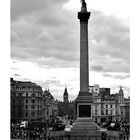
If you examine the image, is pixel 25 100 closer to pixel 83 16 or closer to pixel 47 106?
pixel 47 106

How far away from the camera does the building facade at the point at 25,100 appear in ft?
315

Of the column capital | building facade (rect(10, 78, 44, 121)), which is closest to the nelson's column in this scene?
the column capital

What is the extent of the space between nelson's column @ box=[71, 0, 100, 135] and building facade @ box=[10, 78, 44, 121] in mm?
52426

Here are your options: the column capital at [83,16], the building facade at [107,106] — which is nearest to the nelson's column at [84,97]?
the column capital at [83,16]

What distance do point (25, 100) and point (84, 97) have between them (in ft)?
183

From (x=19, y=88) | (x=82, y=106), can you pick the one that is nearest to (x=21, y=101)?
(x=19, y=88)

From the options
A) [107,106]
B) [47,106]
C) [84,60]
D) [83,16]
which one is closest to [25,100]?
[47,106]

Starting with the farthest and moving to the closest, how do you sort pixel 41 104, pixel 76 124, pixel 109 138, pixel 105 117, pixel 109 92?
pixel 109 92
pixel 105 117
pixel 41 104
pixel 76 124
pixel 109 138

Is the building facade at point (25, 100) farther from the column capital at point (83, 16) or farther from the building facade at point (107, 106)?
the column capital at point (83, 16)

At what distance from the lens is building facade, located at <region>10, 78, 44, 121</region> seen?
315ft

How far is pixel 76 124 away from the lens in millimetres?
43625

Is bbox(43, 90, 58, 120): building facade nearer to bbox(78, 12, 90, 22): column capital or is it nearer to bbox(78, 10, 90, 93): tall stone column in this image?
bbox(78, 10, 90, 93): tall stone column

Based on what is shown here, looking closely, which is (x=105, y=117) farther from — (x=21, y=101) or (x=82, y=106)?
(x=82, y=106)
